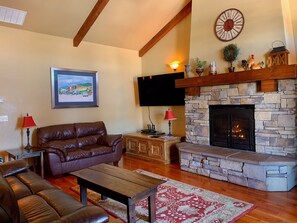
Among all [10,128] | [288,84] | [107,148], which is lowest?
[107,148]

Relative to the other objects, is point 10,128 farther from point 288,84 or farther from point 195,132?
point 288,84

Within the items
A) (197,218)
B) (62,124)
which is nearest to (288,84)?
(197,218)

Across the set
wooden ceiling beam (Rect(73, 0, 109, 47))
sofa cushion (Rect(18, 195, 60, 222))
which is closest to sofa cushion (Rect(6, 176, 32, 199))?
sofa cushion (Rect(18, 195, 60, 222))

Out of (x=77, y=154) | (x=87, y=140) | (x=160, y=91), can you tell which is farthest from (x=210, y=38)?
(x=77, y=154)

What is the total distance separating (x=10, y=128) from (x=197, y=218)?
12.3 feet

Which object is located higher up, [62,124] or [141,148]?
[62,124]

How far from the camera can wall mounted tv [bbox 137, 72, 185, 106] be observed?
17.1 ft

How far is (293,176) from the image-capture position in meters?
3.42

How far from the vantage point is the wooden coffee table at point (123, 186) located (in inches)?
89.8

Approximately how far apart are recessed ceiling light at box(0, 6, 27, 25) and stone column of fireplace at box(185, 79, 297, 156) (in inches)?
147

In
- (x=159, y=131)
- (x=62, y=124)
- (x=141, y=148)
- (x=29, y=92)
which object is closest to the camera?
(x=29, y=92)

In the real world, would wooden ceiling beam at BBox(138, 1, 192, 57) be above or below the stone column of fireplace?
above

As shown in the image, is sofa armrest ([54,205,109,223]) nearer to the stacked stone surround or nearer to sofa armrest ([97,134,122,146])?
the stacked stone surround

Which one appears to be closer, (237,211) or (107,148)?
(237,211)
